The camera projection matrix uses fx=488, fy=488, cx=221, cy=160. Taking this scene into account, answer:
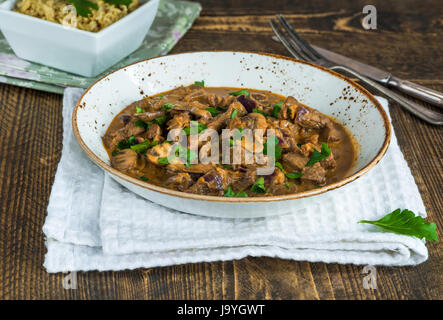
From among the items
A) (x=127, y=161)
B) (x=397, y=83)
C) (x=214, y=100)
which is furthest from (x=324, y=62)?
(x=127, y=161)

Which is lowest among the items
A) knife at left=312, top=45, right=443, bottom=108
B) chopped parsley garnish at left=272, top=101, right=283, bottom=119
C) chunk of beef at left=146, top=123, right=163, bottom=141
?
chunk of beef at left=146, top=123, right=163, bottom=141

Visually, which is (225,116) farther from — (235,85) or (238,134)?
(235,85)

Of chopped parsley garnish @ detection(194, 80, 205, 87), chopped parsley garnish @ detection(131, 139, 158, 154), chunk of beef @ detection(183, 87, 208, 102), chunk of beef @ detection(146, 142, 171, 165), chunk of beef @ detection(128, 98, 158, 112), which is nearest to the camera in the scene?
chunk of beef @ detection(146, 142, 171, 165)

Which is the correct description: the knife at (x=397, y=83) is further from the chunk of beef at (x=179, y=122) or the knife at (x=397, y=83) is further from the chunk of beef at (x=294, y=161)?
the chunk of beef at (x=179, y=122)

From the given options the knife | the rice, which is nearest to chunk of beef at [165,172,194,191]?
the rice

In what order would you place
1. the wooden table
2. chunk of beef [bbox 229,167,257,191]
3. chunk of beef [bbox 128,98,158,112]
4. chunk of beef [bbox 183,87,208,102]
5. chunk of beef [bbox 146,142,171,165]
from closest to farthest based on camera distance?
the wooden table < chunk of beef [bbox 229,167,257,191] < chunk of beef [bbox 146,142,171,165] < chunk of beef [bbox 128,98,158,112] < chunk of beef [bbox 183,87,208,102]

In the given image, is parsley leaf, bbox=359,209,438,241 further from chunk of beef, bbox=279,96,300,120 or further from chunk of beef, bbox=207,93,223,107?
chunk of beef, bbox=207,93,223,107

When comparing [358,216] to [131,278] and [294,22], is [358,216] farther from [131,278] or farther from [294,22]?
→ [294,22]

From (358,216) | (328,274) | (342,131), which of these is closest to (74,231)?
(328,274)
